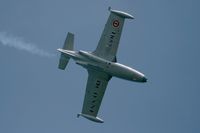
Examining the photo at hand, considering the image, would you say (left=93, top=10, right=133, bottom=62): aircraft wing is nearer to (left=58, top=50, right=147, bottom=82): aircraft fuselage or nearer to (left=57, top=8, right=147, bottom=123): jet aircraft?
(left=57, top=8, right=147, bottom=123): jet aircraft

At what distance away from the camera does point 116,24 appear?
110 m

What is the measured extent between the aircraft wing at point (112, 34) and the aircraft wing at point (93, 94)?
4526mm

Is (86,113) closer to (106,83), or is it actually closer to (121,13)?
(106,83)

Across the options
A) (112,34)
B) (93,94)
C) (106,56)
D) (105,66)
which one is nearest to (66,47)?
(106,56)

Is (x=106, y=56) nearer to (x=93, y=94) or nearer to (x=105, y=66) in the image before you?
(x=105, y=66)

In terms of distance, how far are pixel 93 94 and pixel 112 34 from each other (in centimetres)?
1139

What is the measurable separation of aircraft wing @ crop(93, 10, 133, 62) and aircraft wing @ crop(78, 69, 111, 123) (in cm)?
453

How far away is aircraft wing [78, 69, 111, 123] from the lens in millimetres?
112125

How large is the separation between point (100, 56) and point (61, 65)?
6590 millimetres

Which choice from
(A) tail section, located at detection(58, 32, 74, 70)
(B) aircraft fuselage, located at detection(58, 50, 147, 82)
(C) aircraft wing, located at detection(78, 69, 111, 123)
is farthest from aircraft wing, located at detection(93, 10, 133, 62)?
(C) aircraft wing, located at detection(78, 69, 111, 123)

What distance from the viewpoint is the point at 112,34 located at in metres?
110

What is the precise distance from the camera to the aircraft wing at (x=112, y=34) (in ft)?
359

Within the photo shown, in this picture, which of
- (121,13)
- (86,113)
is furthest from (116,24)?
(86,113)

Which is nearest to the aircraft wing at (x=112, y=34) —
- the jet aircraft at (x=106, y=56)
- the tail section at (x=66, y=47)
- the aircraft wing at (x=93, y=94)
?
the jet aircraft at (x=106, y=56)
